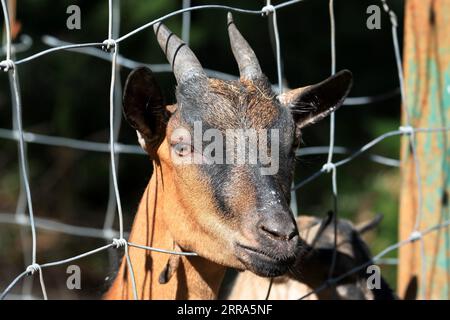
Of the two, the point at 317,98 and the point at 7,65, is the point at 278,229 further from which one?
the point at 7,65

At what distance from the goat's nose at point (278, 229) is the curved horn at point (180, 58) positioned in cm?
56

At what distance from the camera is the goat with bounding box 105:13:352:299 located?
8.20ft

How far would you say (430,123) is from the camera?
3623mm

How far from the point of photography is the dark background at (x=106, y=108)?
6793 mm

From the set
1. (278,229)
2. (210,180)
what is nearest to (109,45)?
(210,180)

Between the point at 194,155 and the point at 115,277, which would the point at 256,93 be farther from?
the point at 115,277

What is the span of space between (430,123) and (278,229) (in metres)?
1.42

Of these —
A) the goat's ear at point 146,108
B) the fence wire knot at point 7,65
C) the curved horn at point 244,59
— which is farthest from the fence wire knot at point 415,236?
the fence wire knot at point 7,65

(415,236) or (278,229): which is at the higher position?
(278,229)

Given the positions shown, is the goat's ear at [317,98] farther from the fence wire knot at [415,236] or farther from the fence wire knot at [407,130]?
the fence wire knot at [415,236]
